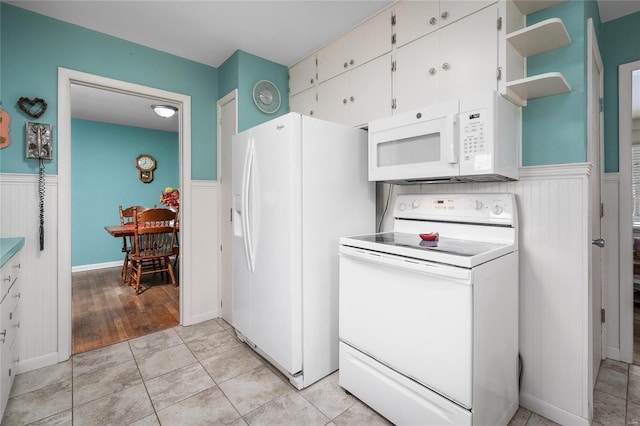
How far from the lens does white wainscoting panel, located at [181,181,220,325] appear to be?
113 inches

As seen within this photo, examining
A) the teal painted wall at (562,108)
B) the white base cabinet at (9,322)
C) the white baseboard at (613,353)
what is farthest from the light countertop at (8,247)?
the white baseboard at (613,353)

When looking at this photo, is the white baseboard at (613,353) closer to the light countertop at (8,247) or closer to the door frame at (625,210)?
the door frame at (625,210)

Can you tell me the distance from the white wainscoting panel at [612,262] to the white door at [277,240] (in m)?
2.17

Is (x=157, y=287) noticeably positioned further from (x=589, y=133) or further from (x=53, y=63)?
(x=589, y=133)

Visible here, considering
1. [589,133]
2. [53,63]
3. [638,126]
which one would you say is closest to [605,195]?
[589,133]

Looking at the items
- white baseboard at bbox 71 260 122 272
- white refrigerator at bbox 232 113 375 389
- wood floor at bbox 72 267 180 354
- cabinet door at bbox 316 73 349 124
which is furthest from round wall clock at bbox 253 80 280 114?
white baseboard at bbox 71 260 122 272

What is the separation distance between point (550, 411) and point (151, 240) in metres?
4.20

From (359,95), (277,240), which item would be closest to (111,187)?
(277,240)

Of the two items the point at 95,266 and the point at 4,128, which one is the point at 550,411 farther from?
the point at 95,266

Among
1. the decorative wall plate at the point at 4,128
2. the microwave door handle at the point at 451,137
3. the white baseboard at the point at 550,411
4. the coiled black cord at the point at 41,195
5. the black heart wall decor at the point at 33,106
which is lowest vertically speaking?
the white baseboard at the point at 550,411

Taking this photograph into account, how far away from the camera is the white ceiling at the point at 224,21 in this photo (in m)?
2.11

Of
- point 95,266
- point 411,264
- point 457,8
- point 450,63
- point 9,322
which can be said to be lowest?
point 95,266

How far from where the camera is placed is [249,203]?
219 centimetres

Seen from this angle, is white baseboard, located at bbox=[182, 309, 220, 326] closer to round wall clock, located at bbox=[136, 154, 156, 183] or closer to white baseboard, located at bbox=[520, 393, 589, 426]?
white baseboard, located at bbox=[520, 393, 589, 426]
